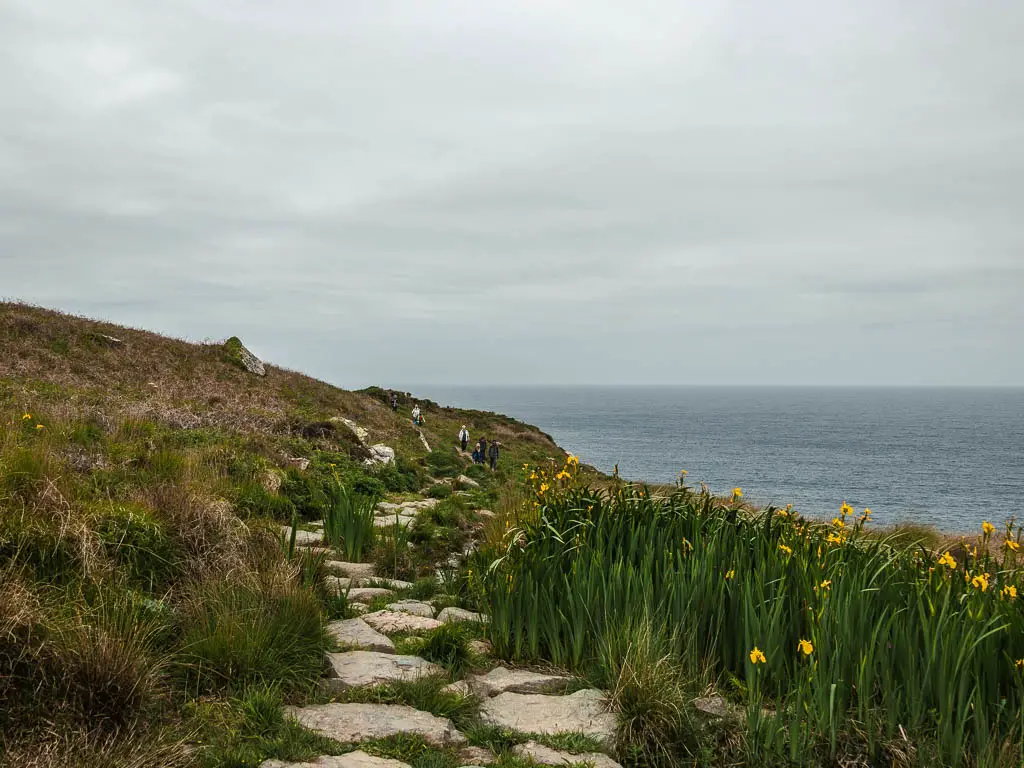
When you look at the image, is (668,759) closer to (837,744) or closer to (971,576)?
(837,744)

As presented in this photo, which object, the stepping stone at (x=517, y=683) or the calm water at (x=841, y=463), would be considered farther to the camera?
the calm water at (x=841, y=463)

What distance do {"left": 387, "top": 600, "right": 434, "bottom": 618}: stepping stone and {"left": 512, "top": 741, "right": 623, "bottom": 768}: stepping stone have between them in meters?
2.31

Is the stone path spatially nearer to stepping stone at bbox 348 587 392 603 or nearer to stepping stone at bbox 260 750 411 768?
stepping stone at bbox 260 750 411 768

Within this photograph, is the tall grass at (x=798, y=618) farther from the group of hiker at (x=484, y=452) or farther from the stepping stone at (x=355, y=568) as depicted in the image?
the group of hiker at (x=484, y=452)

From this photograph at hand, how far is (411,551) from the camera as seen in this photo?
813cm

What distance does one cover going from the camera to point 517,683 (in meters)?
4.35

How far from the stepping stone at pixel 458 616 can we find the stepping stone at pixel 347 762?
2.03m

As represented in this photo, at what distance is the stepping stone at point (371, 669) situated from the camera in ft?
13.4

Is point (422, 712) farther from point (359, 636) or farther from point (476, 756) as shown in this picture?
point (359, 636)

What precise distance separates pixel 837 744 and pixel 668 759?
0.95m

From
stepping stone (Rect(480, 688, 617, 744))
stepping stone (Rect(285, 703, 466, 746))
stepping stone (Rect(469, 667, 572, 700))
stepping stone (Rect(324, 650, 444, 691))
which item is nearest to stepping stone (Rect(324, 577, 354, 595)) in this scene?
stepping stone (Rect(324, 650, 444, 691))

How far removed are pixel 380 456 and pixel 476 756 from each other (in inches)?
516

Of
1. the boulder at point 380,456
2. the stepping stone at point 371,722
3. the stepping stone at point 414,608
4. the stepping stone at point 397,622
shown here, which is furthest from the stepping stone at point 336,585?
the boulder at point 380,456

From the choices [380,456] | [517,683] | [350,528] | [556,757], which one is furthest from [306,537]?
[380,456]
